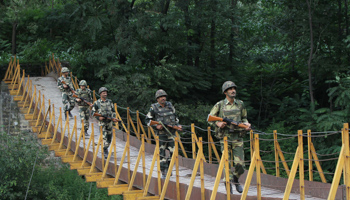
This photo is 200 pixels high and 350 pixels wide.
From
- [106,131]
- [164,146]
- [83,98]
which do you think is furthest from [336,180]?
[83,98]

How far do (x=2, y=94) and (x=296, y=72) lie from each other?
41.2 ft

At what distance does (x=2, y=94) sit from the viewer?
19922 millimetres

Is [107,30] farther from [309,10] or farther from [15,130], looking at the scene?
[309,10]

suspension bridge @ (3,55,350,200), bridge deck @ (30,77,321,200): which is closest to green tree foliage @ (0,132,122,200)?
suspension bridge @ (3,55,350,200)

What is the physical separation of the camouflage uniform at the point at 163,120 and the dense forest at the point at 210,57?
291 inches

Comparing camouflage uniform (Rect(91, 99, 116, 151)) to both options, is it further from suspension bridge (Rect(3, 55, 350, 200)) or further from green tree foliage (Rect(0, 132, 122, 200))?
green tree foliage (Rect(0, 132, 122, 200))

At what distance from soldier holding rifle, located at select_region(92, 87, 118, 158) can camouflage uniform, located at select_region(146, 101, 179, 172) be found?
87.5 inches

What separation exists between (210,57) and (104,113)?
11.6m

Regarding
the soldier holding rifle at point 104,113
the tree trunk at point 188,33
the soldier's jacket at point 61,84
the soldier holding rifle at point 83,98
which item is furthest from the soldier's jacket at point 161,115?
the tree trunk at point 188,33

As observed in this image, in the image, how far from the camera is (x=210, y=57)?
2164cm

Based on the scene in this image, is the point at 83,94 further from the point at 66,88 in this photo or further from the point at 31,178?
the point at 31,178

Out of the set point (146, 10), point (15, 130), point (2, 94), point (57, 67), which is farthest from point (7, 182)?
point (146, 10)

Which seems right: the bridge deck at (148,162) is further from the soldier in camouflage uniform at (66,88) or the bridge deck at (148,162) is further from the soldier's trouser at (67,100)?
the soldier in camouflage uniform at (66,88)

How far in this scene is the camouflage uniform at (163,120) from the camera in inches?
335
